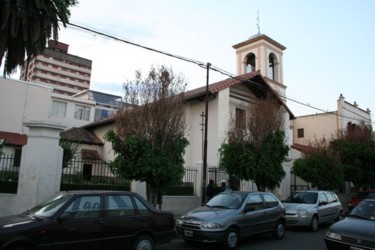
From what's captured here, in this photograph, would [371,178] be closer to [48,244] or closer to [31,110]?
[48,244]

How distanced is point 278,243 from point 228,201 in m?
1.95

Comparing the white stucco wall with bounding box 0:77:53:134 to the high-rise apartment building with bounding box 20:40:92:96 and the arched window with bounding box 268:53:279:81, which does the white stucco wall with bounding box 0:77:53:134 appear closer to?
the arched window with bounding box 268:53:279:81

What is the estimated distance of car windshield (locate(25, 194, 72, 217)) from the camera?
7.14 meters

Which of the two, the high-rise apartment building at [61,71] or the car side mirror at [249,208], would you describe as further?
the high-rise apartment building at [61,71]

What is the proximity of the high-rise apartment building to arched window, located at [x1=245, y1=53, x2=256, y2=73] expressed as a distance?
6868 centimetres

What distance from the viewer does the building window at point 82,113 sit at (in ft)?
138

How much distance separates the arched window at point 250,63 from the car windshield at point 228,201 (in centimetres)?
2364

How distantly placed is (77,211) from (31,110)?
29.6 m

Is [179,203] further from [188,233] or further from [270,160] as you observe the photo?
[188,233]

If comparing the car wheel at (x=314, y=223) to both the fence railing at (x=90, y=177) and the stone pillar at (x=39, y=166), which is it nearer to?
the fence railing at (x=90, y=177)

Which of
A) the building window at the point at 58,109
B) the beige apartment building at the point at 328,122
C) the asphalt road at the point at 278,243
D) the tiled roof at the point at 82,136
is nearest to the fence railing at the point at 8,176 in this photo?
the asphalt road at the point at 278,243

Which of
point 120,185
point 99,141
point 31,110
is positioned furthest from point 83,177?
point 31,110

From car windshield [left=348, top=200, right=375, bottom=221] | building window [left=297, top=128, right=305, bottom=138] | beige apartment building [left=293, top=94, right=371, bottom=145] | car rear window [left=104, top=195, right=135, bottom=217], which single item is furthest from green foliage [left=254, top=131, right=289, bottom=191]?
building window [left=297, top=128, right=305, bottom=138]

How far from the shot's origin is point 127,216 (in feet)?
25.9
